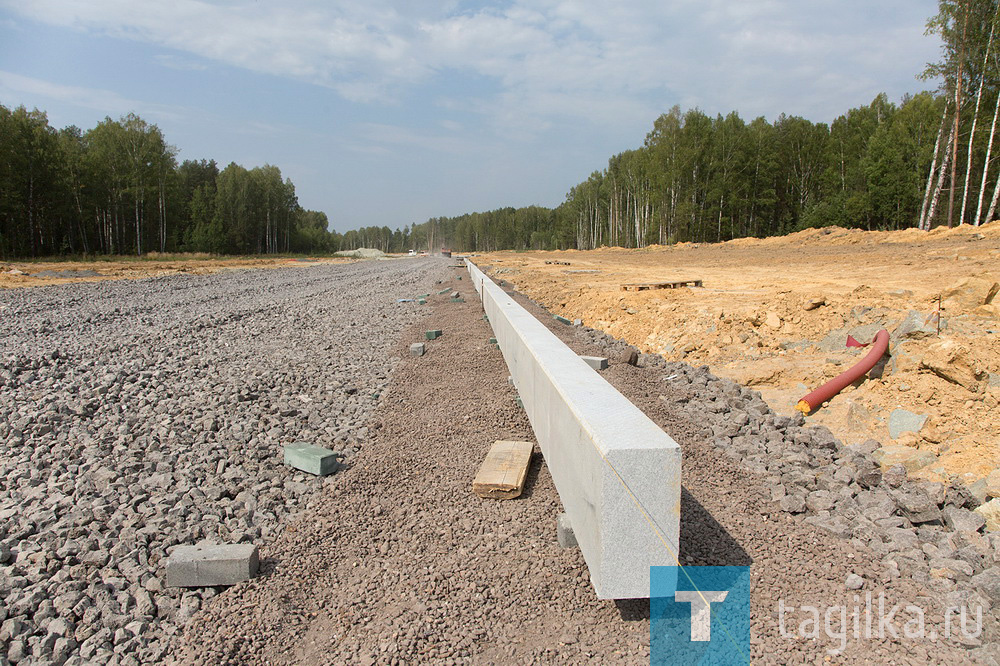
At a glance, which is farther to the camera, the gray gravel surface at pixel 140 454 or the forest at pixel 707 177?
the forest at pixel 707 177

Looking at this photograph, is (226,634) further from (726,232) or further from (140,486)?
(726,232)

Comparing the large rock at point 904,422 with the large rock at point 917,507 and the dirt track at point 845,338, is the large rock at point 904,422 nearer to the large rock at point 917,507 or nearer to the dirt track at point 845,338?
the dirt track at point 845,338

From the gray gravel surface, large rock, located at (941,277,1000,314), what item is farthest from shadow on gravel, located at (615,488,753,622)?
large rock, located at (941,277,1000,314)

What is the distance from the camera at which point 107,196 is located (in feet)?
144

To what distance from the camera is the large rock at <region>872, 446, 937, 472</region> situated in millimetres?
3971

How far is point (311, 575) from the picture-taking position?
2.76 m

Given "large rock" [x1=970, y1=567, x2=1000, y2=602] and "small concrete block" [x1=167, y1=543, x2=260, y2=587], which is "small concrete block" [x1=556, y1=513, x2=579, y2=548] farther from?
"large rock" [x1=970, y1=567, x2=1000, y2=602]

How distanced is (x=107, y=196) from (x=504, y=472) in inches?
2077

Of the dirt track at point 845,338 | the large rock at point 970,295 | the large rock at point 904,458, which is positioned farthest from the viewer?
the large rock at point 970,295

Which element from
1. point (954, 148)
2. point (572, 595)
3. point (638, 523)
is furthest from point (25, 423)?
point (954, 148)

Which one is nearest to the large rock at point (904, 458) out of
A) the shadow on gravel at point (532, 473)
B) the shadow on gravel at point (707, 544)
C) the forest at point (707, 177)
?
the shadow on gravel at point (707, 544)

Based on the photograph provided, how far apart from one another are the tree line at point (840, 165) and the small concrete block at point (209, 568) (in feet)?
101

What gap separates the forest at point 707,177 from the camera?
2556cm

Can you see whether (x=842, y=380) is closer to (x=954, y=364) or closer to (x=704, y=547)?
(x=954, y=364)
